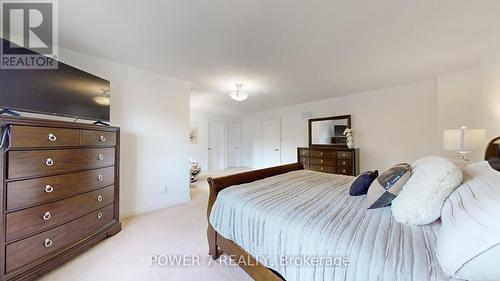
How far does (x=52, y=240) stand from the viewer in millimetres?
1521

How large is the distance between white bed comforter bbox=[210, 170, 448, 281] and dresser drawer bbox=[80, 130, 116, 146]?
4.88 feet

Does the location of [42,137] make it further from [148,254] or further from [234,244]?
[234,244]

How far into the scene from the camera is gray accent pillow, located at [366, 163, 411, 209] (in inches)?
47.5

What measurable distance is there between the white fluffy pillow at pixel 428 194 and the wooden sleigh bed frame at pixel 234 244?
85cm

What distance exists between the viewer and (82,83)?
1975 millimetres

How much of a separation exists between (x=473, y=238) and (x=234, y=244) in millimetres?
1364

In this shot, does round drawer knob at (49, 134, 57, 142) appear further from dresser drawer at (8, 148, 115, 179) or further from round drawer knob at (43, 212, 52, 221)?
round drawer knob at (43, 212, 52, 221)

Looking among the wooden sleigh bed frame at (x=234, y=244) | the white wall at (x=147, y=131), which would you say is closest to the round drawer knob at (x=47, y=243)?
the white wall at (x=147, y=131)

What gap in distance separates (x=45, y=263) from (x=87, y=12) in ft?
7.11

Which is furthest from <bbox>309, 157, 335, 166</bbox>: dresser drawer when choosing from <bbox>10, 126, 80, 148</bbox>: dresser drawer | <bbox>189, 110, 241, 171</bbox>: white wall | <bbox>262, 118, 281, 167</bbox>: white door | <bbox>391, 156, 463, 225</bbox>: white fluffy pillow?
<bbox>10, 126, 80, 148</bbox>: dresser drawer

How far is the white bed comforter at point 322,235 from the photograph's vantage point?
0.76 meters

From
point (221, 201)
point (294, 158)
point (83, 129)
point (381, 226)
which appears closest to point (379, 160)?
point (294, 158)

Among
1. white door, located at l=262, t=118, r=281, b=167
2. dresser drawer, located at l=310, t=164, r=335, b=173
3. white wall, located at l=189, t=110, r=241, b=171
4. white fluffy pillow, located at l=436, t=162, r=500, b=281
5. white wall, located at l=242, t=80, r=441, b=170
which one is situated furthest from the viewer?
white wall, located at l=189, t=110, r=241, b=171

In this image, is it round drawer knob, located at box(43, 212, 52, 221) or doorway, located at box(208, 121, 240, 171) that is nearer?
round drawer knob, located at box(43, 212, 52, 221)
